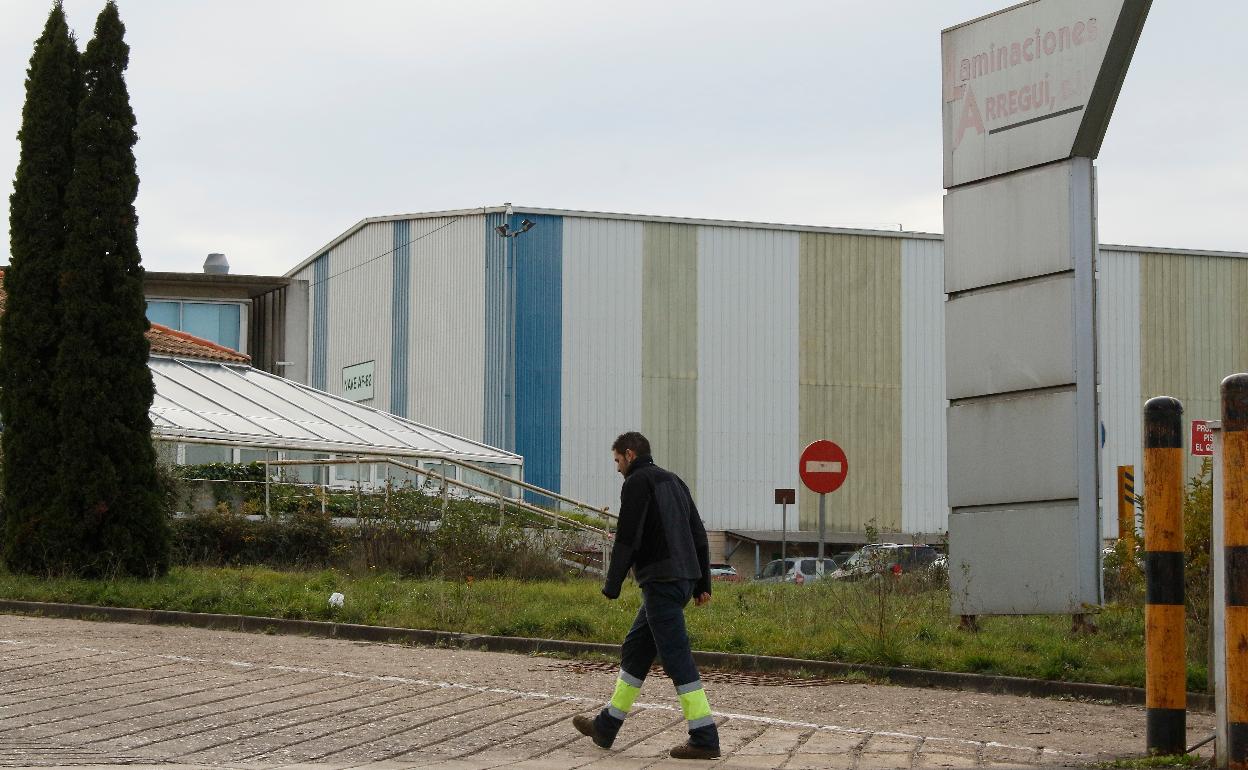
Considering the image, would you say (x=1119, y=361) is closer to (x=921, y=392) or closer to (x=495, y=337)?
(x=921, y=392)

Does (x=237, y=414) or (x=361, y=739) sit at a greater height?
(x=237, y=414)

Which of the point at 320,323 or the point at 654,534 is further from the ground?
the point at 320,323

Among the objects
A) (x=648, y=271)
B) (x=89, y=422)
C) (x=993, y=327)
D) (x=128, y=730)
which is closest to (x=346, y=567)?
(x=89, y=422)

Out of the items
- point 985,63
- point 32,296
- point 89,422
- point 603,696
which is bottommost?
point 603,696

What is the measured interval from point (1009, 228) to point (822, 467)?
6.39 metres

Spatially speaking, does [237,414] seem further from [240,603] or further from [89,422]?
[240,603]

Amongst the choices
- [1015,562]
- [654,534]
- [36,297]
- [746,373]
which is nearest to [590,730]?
[654,534]

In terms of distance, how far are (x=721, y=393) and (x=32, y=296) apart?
31.1m

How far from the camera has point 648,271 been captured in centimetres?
4769

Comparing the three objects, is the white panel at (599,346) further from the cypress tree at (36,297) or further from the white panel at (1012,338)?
the white panel at (1012,338)

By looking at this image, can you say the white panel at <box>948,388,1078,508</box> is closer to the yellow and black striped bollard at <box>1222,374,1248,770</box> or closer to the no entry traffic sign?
the no entry traffic sign

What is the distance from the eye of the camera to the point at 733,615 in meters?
15.7

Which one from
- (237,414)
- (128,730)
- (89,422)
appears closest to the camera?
(128,730)

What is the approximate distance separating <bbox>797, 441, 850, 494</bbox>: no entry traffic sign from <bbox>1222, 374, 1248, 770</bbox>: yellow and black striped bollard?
Result: 12.4 m
